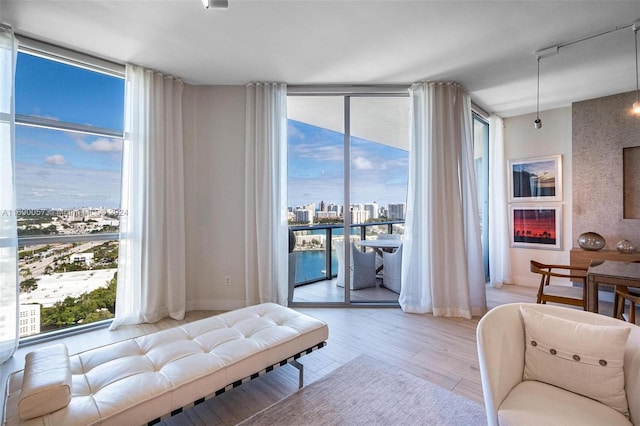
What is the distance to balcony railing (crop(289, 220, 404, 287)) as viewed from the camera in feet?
12.9

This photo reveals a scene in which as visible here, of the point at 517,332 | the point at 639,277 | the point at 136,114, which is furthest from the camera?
the point at 136,114

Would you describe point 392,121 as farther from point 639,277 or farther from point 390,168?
point 639,277

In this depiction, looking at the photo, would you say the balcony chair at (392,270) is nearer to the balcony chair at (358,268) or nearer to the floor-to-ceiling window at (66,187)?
the balcony chair at (358,268)

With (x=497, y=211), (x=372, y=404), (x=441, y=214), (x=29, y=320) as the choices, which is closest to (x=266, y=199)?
(x=441, y=214)

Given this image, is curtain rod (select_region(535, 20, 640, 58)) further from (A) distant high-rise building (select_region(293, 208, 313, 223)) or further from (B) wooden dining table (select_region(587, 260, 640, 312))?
(A) distant high-rise building (select_region(293, 208, 313, 223))

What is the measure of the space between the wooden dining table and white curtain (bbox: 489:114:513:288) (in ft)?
6.38

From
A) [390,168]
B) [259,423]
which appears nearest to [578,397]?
[259,423]

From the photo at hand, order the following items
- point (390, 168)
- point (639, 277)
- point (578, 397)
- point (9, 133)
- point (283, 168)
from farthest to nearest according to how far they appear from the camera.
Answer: point (390, 168) → point (283, 168) → point (9, 133) → point (639, 277) → point (578, 397)

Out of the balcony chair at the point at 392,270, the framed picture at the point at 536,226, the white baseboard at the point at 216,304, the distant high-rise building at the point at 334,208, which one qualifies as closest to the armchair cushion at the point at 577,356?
the distant high-rise building at the point at 334,208

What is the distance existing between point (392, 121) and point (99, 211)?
363 cm

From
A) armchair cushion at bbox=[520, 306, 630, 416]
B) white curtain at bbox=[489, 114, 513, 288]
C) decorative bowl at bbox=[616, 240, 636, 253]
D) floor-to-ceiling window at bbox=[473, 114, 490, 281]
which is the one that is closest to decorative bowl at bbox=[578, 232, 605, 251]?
decorative bowl at bbox=[616, 240, 636, 253]

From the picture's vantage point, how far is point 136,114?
3.14 metres

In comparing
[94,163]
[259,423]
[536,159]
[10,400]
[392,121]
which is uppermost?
[392,121]

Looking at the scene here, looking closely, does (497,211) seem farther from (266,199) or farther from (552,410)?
(552,410)
